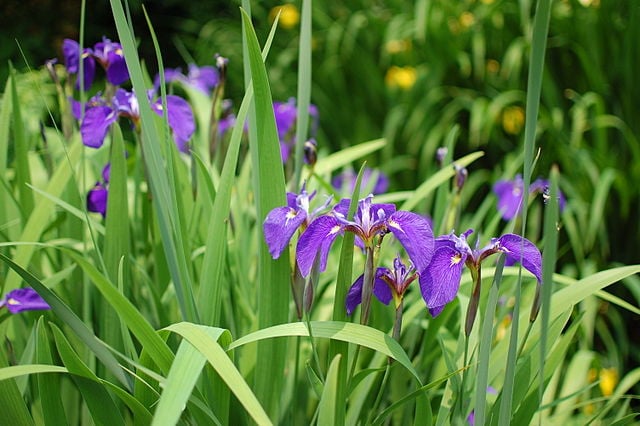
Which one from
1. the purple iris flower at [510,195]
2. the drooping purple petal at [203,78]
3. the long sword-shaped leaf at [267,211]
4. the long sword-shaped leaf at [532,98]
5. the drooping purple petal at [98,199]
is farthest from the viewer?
the drooping purple petal at [203,78]

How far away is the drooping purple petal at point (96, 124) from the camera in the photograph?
123 cm

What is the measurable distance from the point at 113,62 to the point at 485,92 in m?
2.00

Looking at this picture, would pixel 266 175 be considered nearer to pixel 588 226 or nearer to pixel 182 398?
pixel 182 398

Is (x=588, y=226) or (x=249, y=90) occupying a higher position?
(x=249, y=90)

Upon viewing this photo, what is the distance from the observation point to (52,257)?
4.48 feet

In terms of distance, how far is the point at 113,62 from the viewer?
1435mm

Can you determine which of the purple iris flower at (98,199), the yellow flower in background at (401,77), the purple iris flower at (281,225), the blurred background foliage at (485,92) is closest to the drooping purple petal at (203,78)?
the blurred background foliage at (485,92)

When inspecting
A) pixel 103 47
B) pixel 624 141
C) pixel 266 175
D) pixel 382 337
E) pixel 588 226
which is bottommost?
pixel 588 226

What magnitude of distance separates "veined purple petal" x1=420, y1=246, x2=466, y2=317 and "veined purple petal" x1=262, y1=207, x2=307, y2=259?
16 cm

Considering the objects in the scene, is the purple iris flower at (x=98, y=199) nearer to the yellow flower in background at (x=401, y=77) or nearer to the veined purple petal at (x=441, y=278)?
the veined purple petal at (x=441, y=278)

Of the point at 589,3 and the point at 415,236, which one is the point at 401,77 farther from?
the point at 415,236

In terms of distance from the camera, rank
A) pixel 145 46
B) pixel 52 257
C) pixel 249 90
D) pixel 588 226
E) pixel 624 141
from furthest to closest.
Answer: pixel 145 46
pixel 624 141
pixel 588 226
pixel 52 257
pixel 249 90

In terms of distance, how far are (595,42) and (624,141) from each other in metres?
0.39

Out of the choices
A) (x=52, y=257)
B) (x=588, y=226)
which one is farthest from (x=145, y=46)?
(x=52, y=257)
